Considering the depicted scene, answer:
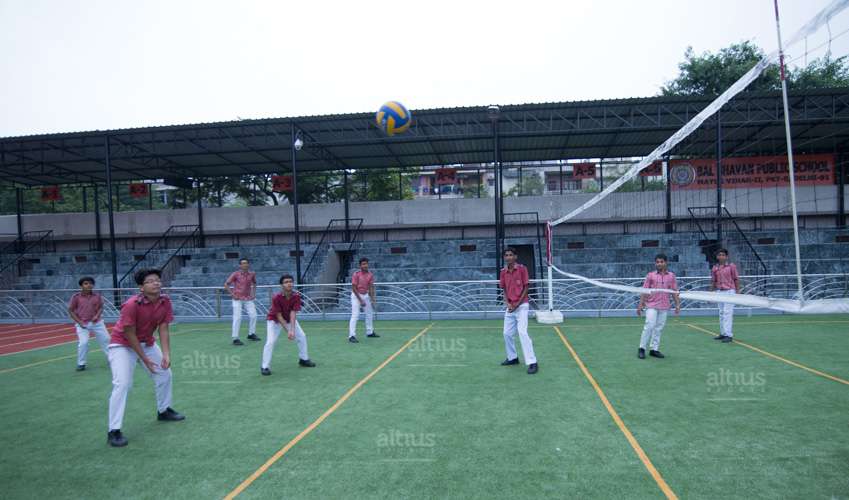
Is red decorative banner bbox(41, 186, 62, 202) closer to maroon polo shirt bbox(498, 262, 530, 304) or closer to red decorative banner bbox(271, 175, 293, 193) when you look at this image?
red decorative banner bbox(271, 175, 293, 193)

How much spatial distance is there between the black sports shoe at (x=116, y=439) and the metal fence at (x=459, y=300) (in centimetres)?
956

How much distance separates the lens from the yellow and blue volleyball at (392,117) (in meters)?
12.8

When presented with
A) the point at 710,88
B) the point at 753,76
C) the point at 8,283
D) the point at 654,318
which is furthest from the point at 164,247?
the point at 710,88

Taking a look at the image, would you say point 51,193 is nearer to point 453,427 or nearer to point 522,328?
point 522,328

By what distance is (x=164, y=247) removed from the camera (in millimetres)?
26422

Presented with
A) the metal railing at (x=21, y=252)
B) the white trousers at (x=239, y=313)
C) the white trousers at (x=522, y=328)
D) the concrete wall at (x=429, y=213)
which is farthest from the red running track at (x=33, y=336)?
the white trousers at (x=522, y=328)

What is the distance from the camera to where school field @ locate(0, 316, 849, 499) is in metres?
4.14

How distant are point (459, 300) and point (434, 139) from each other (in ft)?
19.1

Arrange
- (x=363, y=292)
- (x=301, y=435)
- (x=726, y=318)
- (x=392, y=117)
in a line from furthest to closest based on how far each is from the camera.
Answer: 1. (x=392, y=117)
2. (x=363, y=292)
3. (x=726, y=318)
4. (x=301, y=435)

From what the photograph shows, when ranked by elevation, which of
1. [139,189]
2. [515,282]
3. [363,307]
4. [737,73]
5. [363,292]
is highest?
[737,73]

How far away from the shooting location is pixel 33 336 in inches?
→ 555

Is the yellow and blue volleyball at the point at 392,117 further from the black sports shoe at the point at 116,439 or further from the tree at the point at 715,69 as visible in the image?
the tree at the point at 715,69

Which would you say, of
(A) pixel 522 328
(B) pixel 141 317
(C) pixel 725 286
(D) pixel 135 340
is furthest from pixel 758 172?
(D) pixel 135 340

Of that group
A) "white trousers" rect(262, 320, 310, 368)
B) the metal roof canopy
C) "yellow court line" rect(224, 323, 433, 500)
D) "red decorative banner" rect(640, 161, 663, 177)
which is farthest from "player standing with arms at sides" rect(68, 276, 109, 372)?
"red decorative banner" rect(640, 161, 663, 177)
